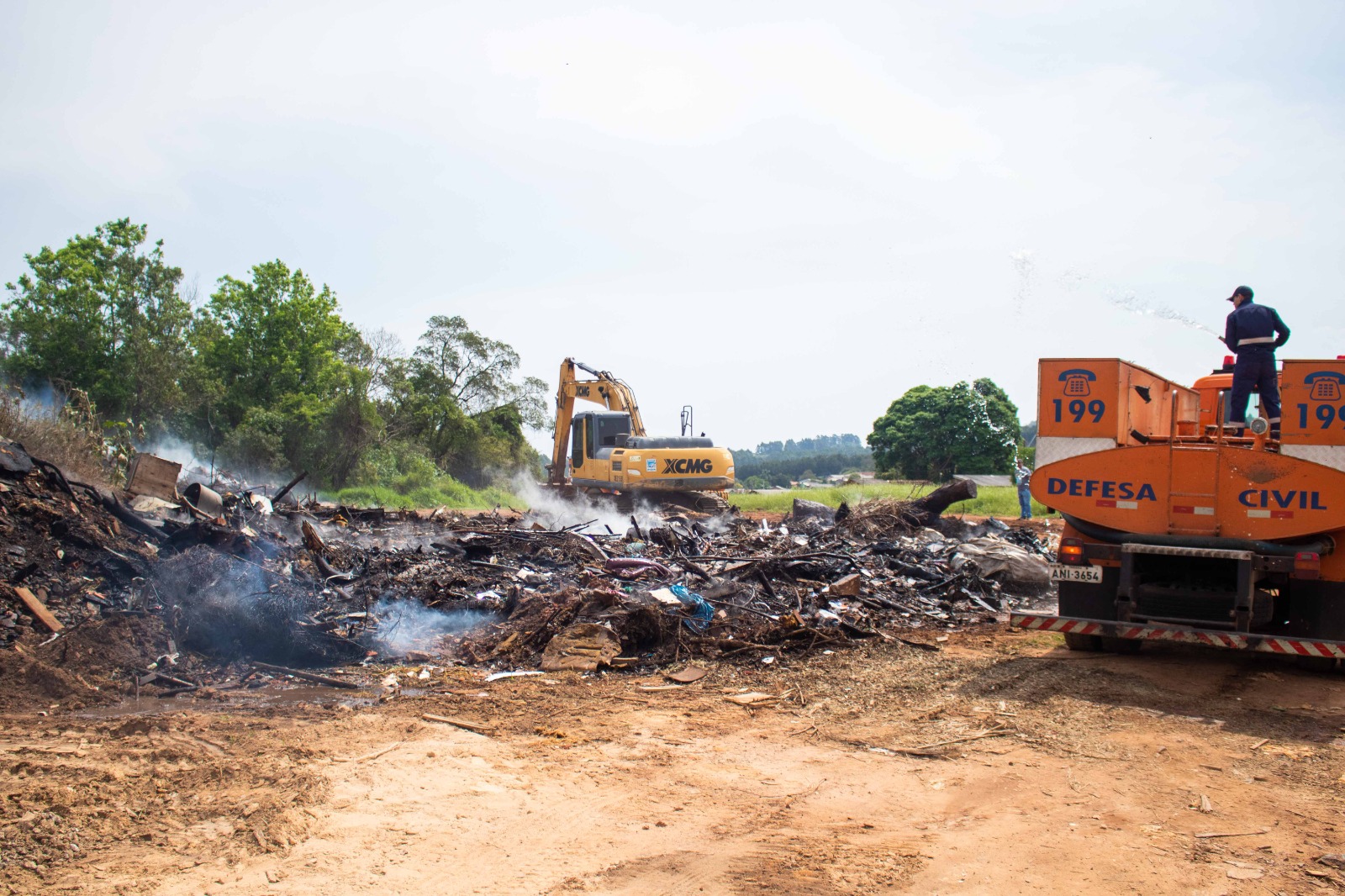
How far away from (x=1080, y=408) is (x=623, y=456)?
46.2 feet

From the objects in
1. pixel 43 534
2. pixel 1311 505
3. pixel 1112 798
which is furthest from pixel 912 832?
pixel 43 534

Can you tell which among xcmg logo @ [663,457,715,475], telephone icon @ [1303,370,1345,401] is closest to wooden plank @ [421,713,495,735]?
telephone icon @ [1303,370,1345,401]

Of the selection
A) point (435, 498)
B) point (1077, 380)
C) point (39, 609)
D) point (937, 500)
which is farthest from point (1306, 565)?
point (435, 498)

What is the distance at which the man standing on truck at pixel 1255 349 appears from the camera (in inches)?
265

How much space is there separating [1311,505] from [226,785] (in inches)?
283

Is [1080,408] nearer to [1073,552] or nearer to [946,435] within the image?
[1073,552]

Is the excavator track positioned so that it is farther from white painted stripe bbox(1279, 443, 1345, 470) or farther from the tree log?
white painted stripe bbox(1279, 443, 1345, 470)

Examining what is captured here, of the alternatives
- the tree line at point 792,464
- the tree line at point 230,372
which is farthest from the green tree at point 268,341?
the tree line at point 792,464

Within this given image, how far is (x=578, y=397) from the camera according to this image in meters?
23.4

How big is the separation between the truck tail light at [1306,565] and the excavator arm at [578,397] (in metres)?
17.2

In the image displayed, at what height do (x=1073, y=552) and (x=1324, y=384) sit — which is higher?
(x=1324, y=384)

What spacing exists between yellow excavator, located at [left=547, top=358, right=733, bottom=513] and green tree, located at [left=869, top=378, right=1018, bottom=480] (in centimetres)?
2564

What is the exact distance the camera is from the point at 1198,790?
452 cm

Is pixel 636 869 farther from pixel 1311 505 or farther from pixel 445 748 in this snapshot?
pixel 1311 505
